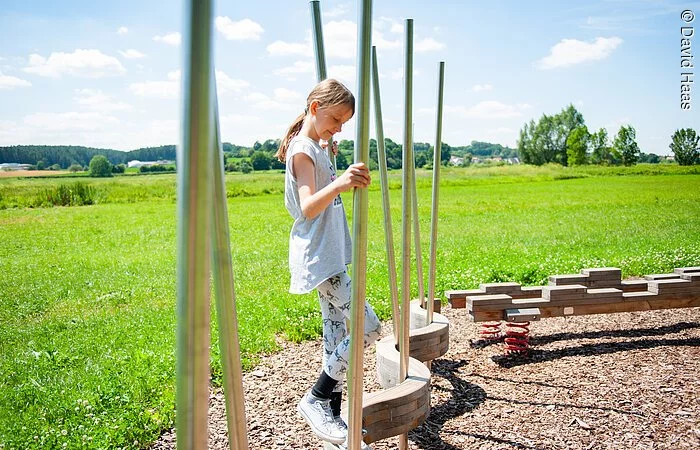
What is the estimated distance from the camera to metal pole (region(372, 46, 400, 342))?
6.97ft

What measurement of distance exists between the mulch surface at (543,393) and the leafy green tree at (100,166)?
942 cm

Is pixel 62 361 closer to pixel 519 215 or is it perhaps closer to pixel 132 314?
pixel 132 314

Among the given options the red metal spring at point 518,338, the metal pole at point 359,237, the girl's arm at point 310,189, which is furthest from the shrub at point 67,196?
the metal pole at point 359,237

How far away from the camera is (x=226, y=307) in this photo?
106cm

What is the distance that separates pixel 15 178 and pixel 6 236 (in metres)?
1.00

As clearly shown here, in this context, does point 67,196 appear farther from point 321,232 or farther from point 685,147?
point 685,147

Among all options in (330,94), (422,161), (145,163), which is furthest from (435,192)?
(422,161)

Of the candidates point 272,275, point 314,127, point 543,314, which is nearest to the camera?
point 314,127

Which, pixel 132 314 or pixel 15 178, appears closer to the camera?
pixel 132 314

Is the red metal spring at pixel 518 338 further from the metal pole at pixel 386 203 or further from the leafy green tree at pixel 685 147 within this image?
the leafy green tree at pixel 685 147

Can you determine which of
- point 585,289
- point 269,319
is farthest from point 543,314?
point 269,319

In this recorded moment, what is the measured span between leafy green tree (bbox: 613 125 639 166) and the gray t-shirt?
59.4 ft

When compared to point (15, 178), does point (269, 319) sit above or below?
below

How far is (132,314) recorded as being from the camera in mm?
6082
